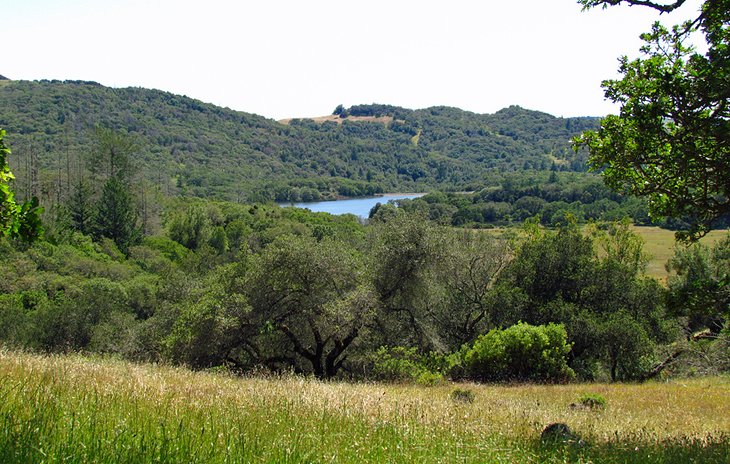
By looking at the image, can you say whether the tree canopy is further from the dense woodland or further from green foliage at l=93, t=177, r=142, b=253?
green foliage at l=93, t=177, r=142, b=253

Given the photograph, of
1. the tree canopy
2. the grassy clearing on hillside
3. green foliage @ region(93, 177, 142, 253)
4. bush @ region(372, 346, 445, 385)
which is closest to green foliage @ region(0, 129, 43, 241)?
the grassy clearing on hillside

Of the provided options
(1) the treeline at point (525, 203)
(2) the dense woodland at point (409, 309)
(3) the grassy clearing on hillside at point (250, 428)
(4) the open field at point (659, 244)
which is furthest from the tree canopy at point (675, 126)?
(1) the treeline at point (525, 203)

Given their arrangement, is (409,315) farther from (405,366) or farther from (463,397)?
(463,397)

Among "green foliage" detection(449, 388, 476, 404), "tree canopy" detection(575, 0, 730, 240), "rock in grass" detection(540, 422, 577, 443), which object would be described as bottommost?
"green foliage" detection(449, 388, 476, 404)

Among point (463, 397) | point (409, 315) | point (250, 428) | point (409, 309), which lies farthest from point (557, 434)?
point (409, 315)

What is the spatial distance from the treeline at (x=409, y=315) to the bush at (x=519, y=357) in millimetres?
50

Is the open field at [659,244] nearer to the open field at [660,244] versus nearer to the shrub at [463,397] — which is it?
the open field at [660,244]

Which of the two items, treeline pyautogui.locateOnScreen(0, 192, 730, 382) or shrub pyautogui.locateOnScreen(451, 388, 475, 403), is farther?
treeline pyautogui.locateOnScreen(0, 192, 730, 382)

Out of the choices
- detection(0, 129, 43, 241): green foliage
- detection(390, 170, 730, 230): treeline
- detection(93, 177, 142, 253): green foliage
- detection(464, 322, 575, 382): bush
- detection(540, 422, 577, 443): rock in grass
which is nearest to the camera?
detection(0, 129, 43, 241): green foliage

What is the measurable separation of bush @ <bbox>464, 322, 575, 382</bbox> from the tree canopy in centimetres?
1190

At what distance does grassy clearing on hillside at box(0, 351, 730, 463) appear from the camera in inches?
142

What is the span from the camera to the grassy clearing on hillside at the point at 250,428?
3598 mm

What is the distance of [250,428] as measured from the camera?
438 cm

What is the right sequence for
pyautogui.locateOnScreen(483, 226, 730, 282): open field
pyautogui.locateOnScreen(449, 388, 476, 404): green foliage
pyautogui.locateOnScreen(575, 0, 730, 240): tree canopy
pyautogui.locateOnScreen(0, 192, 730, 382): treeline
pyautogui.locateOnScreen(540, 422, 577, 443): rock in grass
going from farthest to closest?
1. pyautogui.locateOnScreen(483, 226, 730, 282): open field
2. pyautogui.locateOnScreen(0, 192, 730, 382): treeline
3. pyautogui.locateOnScreen(449, 388, 476, 404): green foliage
4. pyautogui.locateOnScreen(575, 0, 730, 240): tree canopy
5. pyautogui.locateOnScreen(540, 422, 577, 443): rock in grass
